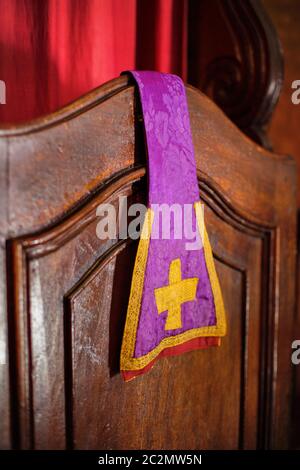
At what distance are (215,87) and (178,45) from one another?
0.16m

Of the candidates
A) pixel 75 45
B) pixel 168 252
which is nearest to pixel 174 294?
pixel 168 252

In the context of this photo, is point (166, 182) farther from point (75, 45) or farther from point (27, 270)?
point (75, 45)

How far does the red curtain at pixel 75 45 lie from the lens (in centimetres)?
110

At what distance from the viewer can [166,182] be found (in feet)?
3.21

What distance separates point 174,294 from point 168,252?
0.08 meters

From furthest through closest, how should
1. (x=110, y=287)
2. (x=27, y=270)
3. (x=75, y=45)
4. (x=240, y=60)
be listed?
1. (x=240, y=60)
2. (x=75, y=45)
3. (x=110, y=287)
4. (x=27, y=270)

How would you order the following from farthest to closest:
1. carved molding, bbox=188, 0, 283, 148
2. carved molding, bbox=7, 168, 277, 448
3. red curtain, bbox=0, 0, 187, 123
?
carved molding, bbox=188, 0, 283, 148 → red curtain, bbox=0, 0, 187, 123 → carved molding, bbox=7, 168, 277, 448

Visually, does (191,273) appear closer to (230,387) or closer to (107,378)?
(107,378)

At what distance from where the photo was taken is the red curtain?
1096mm

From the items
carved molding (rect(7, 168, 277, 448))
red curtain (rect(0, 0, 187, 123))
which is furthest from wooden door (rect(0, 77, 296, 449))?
red curtain (rect(0, 0, 187, 123))

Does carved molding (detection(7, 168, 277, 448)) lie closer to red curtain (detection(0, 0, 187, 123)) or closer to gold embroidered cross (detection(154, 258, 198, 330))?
gold embroidered cross (detection(154, 258, 198, 330))

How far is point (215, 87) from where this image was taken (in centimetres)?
143

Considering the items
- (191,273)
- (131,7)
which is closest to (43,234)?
(191,273)

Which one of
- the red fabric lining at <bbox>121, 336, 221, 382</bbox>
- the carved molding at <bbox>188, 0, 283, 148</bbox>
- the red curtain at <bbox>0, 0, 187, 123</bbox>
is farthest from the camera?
the carved molding at <bbox>188, 0, 283, 148</bbox>
